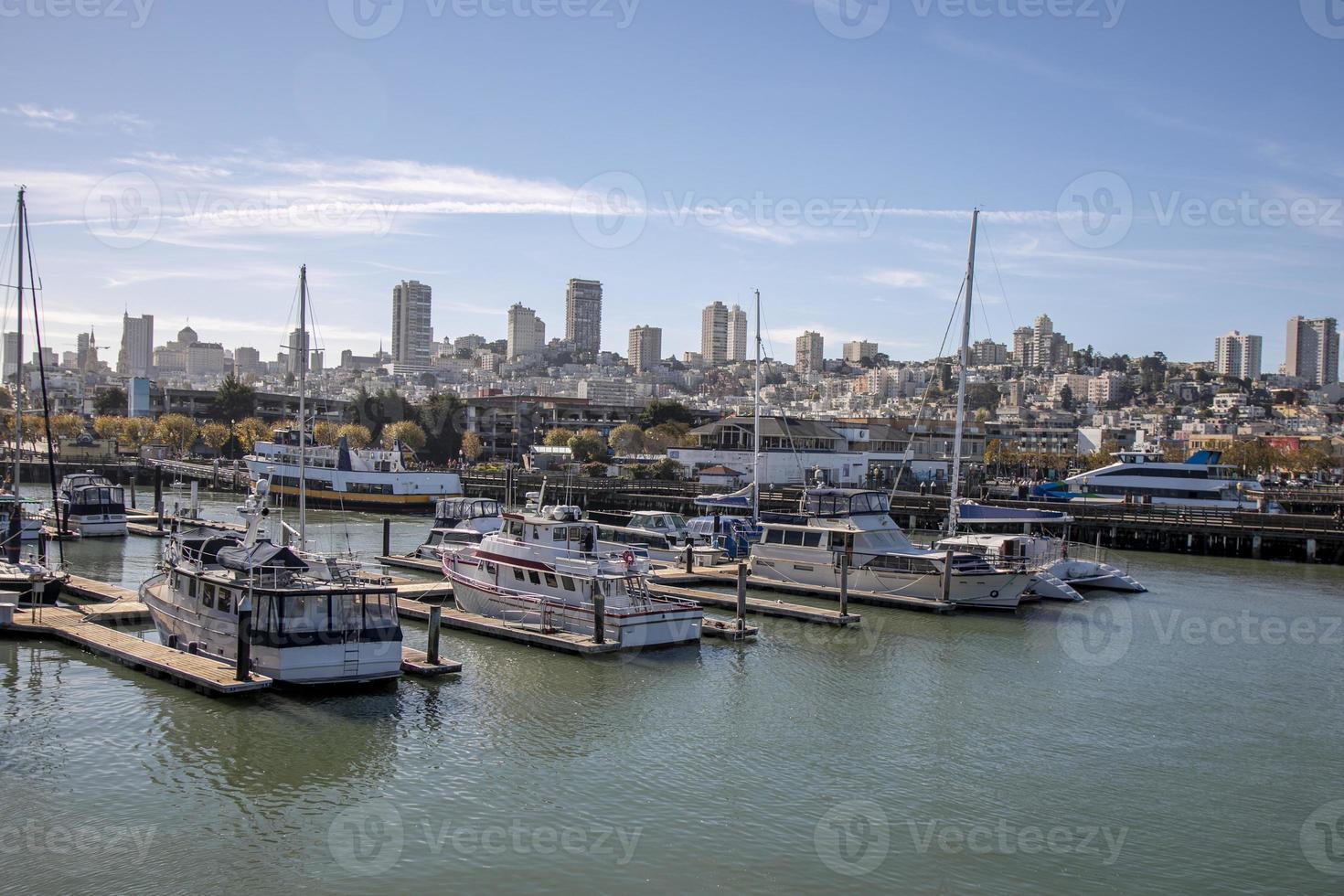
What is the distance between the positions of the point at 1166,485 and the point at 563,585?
54023 mm

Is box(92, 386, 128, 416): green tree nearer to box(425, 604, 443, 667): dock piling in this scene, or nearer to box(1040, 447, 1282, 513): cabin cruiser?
box(1040, 447, 1282, 513): cabin cruiser

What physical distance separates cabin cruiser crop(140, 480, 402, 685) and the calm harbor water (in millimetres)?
595

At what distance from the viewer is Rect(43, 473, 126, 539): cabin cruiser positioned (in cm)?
4703

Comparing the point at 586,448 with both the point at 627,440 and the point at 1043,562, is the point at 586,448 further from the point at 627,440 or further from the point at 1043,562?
the point at 1043,562

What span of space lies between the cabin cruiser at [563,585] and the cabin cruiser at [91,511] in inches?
964

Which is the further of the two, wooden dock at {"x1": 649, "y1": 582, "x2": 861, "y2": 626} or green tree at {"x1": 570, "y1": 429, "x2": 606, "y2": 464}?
green tree at {"x1": 570, "y1": 429, "x2": 606, "y2": 464}

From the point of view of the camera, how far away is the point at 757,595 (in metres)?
36.0

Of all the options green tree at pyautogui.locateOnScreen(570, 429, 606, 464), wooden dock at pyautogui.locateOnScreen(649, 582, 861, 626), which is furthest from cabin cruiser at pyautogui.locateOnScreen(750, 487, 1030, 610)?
green tree at pyautogui.locateOnScreen(570, 429, 606, 464)

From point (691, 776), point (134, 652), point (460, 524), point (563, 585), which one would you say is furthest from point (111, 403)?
point (691, 776)

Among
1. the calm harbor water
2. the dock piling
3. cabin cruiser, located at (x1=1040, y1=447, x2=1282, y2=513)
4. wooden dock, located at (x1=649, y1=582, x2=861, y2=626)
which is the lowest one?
the calm harbor water

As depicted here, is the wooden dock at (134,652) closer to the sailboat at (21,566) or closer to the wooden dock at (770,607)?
the sailboat at (21,566)

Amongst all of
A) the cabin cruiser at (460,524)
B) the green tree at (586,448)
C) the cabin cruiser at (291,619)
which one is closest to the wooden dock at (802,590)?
the cabin cruiser at (460,524)

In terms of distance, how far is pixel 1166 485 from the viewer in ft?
229

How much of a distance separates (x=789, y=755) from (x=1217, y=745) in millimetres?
8221
